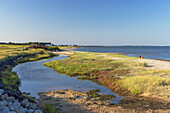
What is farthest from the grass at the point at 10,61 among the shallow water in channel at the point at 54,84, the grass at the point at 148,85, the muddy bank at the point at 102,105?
the grass at the point at 148,85

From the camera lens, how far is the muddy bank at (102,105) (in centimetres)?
1166

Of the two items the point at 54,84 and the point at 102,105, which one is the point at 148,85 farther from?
the point at 54,84

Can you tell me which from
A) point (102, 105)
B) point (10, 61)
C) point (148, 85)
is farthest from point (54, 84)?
point (10, 61)

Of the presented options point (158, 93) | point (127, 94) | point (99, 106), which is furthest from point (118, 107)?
point (158, 93)

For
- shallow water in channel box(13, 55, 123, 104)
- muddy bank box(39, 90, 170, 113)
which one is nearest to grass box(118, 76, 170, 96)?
muddy bank box(39, 90, 170, 113)

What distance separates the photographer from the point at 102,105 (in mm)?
12719

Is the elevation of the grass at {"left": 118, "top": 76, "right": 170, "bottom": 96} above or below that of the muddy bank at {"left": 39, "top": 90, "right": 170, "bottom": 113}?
above

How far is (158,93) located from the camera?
50.1 ft

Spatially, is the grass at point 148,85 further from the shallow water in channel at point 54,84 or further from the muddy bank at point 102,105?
the shallow water in channel at point 54,84

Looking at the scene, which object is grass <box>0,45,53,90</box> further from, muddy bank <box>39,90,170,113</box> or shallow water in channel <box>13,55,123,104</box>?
muddy bank <box>39,90,170,113</box>

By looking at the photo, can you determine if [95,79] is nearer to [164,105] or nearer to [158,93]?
[158,93]

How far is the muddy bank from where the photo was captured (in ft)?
38.3

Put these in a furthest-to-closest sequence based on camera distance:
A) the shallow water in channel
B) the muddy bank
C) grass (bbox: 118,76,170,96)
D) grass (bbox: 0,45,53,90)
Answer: grass (bbox: 0,45,53,90) < the shallow water in channel < grass (bbox: 118,76,170,96) < the muddy bank

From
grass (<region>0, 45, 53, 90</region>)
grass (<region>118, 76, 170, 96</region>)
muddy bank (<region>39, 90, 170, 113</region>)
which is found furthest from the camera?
grass (<region>0, 45, 53, 90</region>)
